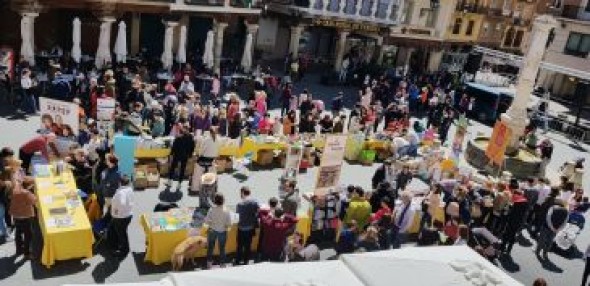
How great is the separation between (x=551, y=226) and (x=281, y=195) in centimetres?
694

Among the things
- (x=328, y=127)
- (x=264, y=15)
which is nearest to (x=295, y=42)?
(x=264, y=15)

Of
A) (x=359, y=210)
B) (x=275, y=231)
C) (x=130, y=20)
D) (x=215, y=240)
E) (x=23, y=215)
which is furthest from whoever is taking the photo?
(x=130, y=20)

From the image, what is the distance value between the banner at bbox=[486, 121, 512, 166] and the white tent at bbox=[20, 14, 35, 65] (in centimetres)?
1784

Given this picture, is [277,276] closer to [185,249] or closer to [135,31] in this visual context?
[185,249]

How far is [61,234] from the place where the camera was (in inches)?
419

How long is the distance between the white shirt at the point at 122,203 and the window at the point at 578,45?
4001 centimetres

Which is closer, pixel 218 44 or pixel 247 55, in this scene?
pixel 218 44

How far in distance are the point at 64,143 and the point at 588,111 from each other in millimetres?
40224

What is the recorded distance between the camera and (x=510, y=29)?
51281 mm

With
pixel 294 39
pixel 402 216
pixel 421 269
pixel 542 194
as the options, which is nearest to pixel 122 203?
pixel 402 216

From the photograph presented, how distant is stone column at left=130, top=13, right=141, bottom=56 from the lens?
2907 cm

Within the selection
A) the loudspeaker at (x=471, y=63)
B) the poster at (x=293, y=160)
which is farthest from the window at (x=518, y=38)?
the poster at (x=293, y=160)

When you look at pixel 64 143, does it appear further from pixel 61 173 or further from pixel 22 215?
pixel 22 215

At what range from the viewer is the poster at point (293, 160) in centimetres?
1655
